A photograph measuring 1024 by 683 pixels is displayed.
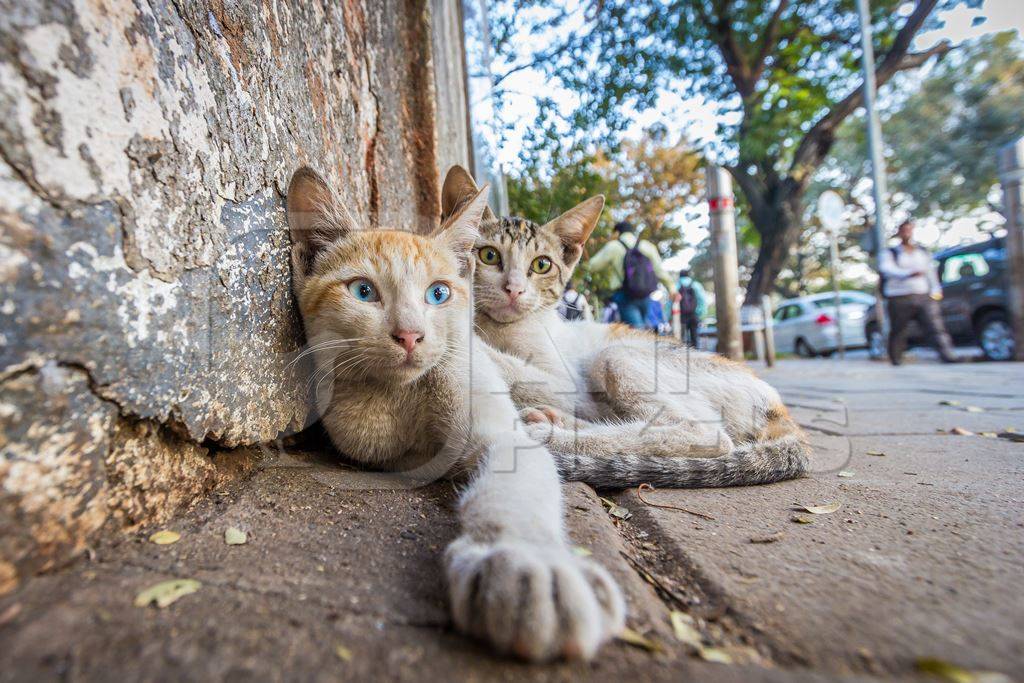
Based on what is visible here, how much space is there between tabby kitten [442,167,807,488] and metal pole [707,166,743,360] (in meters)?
3.48

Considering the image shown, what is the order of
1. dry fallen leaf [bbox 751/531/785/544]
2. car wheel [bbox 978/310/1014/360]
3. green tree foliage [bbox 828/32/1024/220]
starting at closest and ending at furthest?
1. dry fallen leaf [bbox 751/531/785/544]
2. car wheel [bbox 978/310/1014/360]
3. green tree foliage [bbox 828/32/1024/220]

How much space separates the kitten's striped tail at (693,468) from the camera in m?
1.87

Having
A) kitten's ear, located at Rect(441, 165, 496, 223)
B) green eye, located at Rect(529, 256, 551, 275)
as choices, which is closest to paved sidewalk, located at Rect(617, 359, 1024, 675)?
green eye, located at Rect(529, 256, 551, 275)

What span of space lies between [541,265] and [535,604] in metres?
2.51

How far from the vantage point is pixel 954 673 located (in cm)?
79

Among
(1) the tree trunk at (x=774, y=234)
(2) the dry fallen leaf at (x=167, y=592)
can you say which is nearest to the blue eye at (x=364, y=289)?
(2) the dry fallen leaf at (x=167, y=592)

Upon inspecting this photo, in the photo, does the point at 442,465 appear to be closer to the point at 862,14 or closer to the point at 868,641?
the point at 868,641

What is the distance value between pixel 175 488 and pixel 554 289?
2420mm

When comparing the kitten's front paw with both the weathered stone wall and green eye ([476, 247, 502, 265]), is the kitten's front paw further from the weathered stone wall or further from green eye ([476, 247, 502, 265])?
green eye ([476, 247, 502, 265])

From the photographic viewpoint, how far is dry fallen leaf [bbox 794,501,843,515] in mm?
1608

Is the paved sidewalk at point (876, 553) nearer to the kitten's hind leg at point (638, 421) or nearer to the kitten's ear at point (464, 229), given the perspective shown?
the kitten's hind leg at point (638, 421)

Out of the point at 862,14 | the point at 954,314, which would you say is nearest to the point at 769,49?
the point at 862,14

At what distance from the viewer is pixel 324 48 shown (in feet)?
6.92

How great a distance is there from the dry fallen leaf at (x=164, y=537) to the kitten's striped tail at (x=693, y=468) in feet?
3.83
